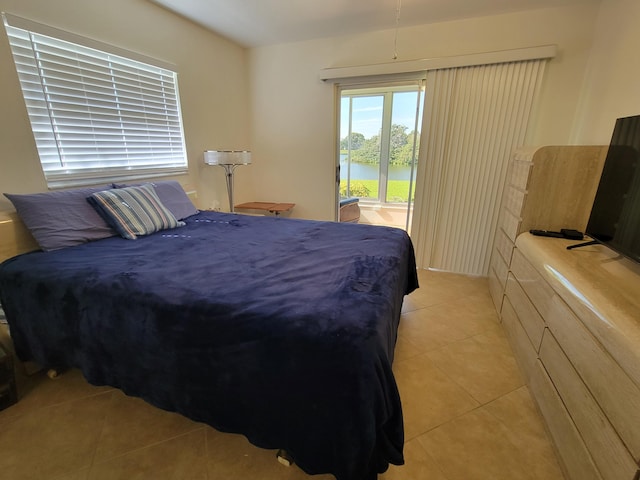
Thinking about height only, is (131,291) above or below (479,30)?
below

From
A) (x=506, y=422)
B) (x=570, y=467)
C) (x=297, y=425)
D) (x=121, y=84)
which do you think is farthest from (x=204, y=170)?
(x=570, y=467)

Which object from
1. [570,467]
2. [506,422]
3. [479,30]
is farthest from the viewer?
[479,30]

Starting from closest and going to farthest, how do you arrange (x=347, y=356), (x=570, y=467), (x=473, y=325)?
(x=347, y=356)
(x=570, y=467)
(x=473, y=325)

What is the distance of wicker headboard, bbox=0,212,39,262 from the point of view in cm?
169

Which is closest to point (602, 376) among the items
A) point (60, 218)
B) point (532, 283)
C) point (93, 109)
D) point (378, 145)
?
point (532, 283)

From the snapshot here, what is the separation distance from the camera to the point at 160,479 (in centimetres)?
123

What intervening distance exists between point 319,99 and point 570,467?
11.9ft

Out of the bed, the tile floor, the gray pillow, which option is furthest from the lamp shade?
the tile floor

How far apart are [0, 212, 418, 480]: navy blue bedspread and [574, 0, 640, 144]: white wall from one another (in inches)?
73.9

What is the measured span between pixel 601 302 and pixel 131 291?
6.42ft

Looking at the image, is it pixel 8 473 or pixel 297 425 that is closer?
pixel 297 425

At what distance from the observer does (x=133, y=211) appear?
7.00 feet

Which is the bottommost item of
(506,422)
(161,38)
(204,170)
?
(506,422)

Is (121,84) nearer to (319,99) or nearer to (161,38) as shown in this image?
(161,38)
